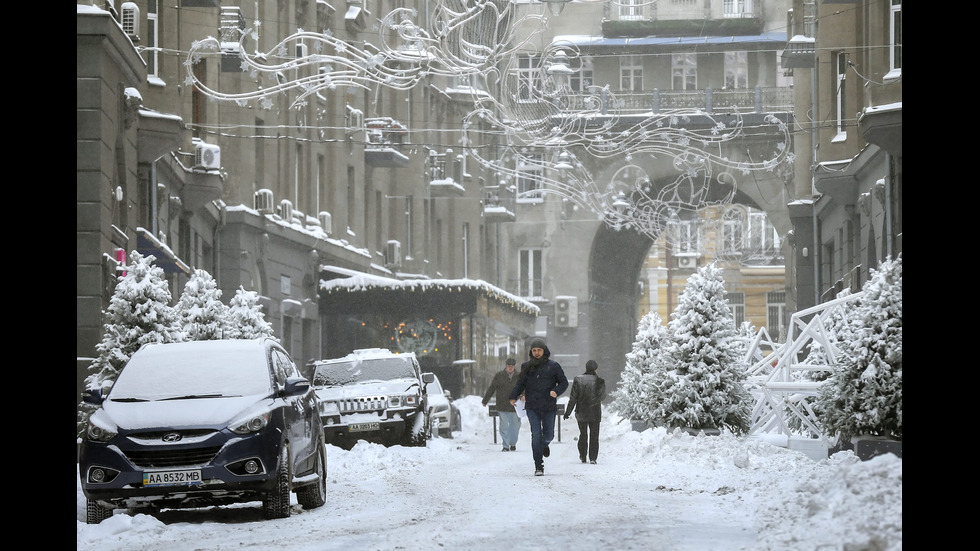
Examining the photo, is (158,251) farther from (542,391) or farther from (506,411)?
(542,391)

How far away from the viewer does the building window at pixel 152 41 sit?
3147cm

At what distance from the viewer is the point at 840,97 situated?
110 feet

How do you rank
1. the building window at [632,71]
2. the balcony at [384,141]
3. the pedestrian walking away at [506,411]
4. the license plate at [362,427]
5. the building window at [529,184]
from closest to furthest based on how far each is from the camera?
the license plate at [362,427] → the pedestrian walking away at [506,411] → the building window at [632,71] → the balcony at [384,141] → the building window at [529,184]

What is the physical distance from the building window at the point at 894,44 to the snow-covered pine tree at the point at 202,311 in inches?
446

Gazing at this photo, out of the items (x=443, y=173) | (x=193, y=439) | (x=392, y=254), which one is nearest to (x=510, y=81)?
(x=193, y=439)

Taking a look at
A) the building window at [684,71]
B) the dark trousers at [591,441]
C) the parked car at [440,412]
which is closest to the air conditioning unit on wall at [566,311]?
the building window at [684,71]

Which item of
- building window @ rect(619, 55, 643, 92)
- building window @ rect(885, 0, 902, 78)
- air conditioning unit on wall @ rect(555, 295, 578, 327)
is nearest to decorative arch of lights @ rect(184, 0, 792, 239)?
building window @ rect(619, 55, 643, 92)

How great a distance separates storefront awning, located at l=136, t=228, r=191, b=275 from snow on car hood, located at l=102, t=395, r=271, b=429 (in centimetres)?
1523

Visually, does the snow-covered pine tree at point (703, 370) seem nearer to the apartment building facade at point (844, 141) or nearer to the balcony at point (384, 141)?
the apartment building facade at point (844, 141)

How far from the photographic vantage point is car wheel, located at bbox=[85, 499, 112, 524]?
13.4m

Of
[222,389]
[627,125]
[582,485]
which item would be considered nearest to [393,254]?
[627,125]

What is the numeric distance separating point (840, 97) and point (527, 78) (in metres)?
6.75
